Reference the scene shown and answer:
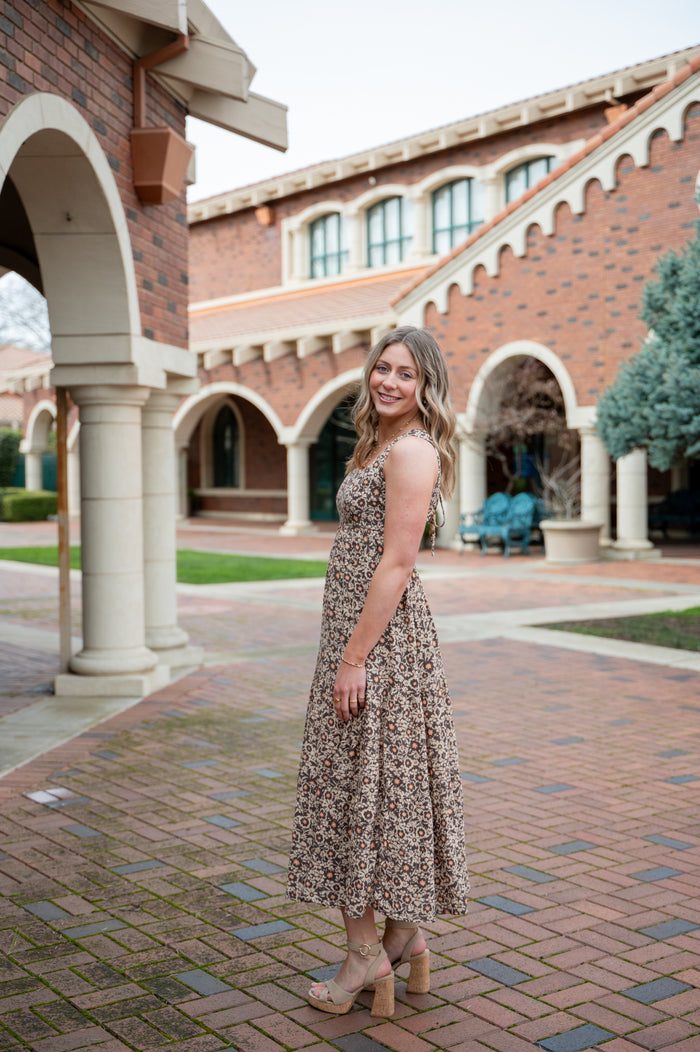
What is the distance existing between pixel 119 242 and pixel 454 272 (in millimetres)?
14210

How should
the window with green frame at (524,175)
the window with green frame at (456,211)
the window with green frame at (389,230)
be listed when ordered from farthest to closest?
1. the window with green frame at (389,230)
2. the window with green frame at (456,211)
3. the window with green frame at (524,175)

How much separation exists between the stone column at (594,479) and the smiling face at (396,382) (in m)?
15.4

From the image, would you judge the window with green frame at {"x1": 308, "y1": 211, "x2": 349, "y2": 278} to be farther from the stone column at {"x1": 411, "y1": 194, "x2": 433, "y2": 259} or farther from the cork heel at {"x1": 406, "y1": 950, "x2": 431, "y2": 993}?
the cork heel at {"x1": 406, "y1": 950, "x2": 431, "y2": 993}

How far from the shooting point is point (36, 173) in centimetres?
650

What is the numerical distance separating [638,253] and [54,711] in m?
14.1

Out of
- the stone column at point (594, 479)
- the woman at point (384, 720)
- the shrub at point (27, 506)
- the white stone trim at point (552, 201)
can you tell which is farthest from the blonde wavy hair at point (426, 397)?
the shrub at point (27, 506)

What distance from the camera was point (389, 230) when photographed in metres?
26.5

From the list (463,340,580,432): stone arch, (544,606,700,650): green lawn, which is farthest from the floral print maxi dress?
(463,340,580,432): stone arch

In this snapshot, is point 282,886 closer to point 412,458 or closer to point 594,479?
point 412,458

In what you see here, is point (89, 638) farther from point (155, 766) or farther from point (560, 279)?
point (560, 279)

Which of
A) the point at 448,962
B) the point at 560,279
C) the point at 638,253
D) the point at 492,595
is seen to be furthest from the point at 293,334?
the point at 448,962

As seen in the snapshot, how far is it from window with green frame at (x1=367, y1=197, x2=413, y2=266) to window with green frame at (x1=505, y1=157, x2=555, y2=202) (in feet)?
9.23

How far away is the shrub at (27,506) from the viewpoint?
3058 cm

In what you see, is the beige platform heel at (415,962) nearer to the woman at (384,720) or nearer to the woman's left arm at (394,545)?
the woman at (384,720)
